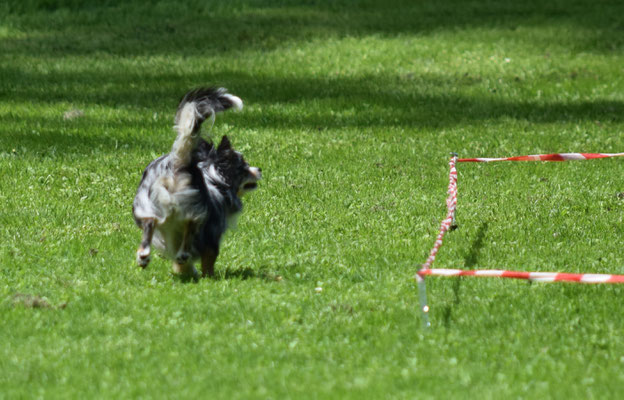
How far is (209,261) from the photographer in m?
8.00

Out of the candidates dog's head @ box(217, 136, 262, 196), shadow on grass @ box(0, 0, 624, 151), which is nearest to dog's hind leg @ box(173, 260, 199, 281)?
dog's head @ box(217, 136, 262, 196)

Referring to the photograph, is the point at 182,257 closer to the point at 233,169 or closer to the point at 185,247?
the point at 185,247

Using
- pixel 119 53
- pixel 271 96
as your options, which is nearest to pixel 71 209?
pixel 271 96

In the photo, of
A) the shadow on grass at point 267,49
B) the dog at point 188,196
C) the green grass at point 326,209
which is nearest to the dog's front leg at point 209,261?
the dog at point 188,196

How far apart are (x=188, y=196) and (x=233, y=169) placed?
3.13 ft

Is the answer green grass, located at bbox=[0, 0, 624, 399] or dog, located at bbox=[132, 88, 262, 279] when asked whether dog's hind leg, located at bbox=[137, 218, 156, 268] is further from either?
green grass, located at bbox=[0, 0, 624, 399]

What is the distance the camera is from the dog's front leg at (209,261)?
7.91 metres

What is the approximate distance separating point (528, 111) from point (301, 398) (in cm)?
1161

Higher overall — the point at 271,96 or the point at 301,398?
the point at 301,398

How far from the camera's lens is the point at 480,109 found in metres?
16.0

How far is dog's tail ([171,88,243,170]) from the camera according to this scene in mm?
7242

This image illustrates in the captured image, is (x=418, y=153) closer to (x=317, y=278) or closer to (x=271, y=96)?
(x=271, y=96)

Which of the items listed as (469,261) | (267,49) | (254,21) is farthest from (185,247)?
(254,21)

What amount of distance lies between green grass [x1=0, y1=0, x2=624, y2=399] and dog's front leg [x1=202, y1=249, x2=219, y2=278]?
0.34 ft
